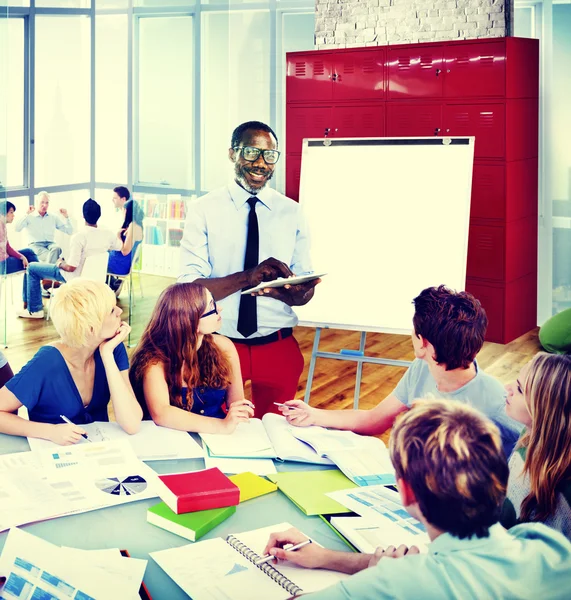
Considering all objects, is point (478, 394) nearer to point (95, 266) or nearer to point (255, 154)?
point (255, 154)

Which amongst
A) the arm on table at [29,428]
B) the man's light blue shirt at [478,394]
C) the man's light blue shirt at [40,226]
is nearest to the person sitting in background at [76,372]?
the arm on table at [29,428]

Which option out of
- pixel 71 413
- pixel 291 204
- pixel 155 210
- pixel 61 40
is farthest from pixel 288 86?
pixel 71 413

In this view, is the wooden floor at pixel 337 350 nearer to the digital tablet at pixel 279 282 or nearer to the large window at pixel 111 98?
the large window at pixel 111 98

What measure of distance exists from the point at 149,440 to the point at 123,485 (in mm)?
350

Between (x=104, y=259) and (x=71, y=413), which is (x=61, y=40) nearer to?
(x=104, y=259)

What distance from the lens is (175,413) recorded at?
7.85ft

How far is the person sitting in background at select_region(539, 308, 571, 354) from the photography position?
5188 mm

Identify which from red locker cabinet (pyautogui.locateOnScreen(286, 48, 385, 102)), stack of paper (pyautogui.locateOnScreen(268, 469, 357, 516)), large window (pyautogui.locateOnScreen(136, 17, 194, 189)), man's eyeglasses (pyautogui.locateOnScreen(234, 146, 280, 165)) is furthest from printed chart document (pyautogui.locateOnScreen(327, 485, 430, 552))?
red locker cabinet (pyautogui.locateOnScreen(286, 48, 385, 102))

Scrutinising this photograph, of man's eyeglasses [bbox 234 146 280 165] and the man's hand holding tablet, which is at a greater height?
man's eyeglasses [bbox 234 146 280 165]

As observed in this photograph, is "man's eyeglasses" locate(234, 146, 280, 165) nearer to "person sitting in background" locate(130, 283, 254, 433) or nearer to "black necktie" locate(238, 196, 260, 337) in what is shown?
"black necktie" locate(238, 196, 260, 337)

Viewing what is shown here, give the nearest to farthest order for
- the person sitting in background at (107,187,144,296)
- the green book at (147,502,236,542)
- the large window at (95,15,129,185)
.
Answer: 1. the green book at (147,502,236,542)
2. the large window at (95,15,129,185)
3. the person sitting in background at (107,187,144,296)

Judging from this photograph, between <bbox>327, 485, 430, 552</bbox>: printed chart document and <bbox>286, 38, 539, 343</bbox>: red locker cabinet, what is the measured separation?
4646mm

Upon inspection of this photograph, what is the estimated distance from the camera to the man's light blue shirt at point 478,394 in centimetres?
222

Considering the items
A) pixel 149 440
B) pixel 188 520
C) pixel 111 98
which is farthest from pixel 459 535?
pixel 111 98
